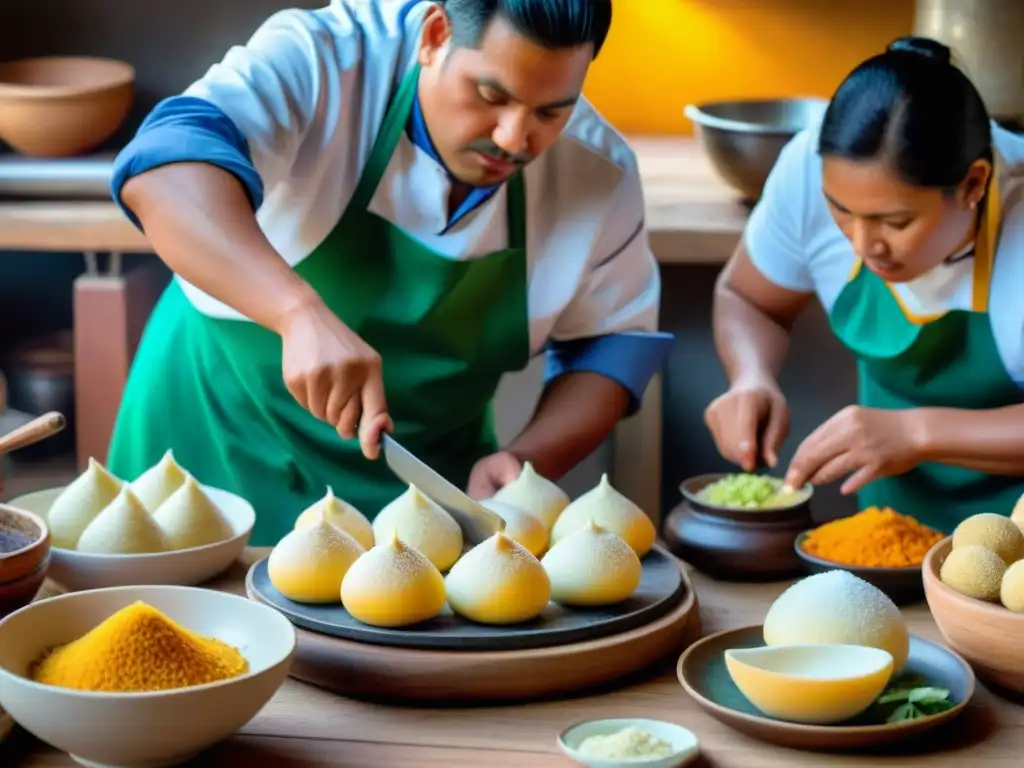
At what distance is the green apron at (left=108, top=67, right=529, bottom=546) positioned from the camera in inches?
73.3

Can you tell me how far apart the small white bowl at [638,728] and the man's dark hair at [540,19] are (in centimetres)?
76

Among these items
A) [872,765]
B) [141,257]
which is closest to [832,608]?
[872,765]

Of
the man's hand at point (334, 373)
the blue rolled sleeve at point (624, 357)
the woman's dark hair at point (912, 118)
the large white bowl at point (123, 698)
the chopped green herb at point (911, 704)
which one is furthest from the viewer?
the blue rolled sleeve at point (624, 357)

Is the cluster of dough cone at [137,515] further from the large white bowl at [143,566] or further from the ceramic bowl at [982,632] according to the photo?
the ceramic bowl at [982,632]

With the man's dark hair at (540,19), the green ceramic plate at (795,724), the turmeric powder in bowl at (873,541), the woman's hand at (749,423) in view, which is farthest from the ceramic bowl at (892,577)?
the man's dark hair at (540,19)

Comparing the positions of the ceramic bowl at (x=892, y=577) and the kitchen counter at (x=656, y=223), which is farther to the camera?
the kitchen counter at (x=656, y=223)

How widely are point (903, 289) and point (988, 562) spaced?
2.60 ft

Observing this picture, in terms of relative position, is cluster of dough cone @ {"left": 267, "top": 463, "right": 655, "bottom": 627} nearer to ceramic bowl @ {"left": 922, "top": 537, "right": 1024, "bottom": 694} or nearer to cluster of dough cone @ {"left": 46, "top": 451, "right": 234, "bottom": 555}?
cluster of dough cone @ {"left": 46, "top": 451, "right": 234, "bottom": 555}

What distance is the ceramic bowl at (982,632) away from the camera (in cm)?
115

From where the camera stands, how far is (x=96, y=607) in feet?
3.87

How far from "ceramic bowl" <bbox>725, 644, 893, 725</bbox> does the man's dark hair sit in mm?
723

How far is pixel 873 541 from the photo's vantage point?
147cm

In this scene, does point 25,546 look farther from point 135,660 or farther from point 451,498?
point 451,498

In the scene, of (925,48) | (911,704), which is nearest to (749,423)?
(925,48)
